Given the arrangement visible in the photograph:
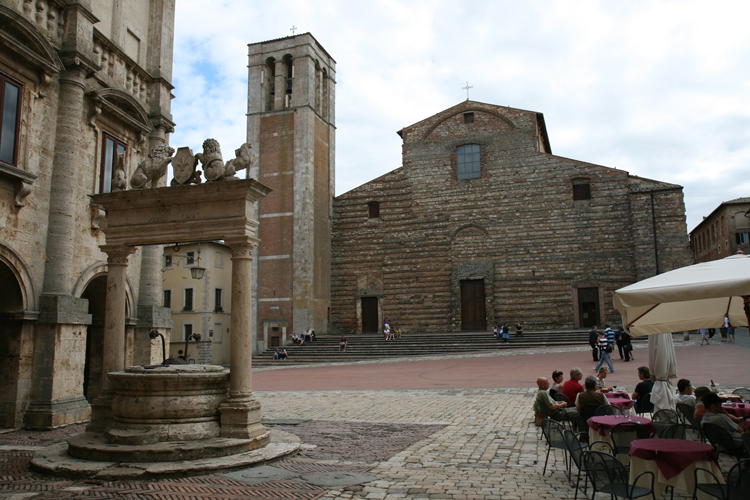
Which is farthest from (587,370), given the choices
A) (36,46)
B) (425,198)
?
(425,198)

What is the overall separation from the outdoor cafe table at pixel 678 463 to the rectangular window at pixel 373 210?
29.5 metres

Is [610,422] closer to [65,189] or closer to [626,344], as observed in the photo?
[65,189]

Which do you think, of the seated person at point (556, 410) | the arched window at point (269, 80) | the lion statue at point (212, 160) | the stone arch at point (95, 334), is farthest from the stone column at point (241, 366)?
the arched window at point (269, 80)

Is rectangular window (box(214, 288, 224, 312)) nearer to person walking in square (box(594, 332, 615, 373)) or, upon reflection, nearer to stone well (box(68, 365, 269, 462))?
person walking in square (box(594, 332, 615, 373))

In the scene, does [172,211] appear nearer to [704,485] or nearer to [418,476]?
[418,476]

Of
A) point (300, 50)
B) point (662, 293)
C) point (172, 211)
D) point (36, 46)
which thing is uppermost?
point (300, 50)

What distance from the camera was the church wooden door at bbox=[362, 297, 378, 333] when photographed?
108 feet

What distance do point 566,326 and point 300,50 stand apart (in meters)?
22.2

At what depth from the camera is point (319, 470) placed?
20.8 ft

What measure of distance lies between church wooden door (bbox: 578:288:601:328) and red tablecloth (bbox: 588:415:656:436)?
2477 cm

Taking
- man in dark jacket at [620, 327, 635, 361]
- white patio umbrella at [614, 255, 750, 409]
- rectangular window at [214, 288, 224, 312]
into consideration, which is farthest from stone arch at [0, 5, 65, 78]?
rectangular window at [214, 288, 224, 312]

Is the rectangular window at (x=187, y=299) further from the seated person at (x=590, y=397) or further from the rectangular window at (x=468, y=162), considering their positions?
the seated person at (x=590, y=397)

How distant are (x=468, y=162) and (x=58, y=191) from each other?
25786 mm

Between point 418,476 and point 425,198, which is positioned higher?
point 425,198
